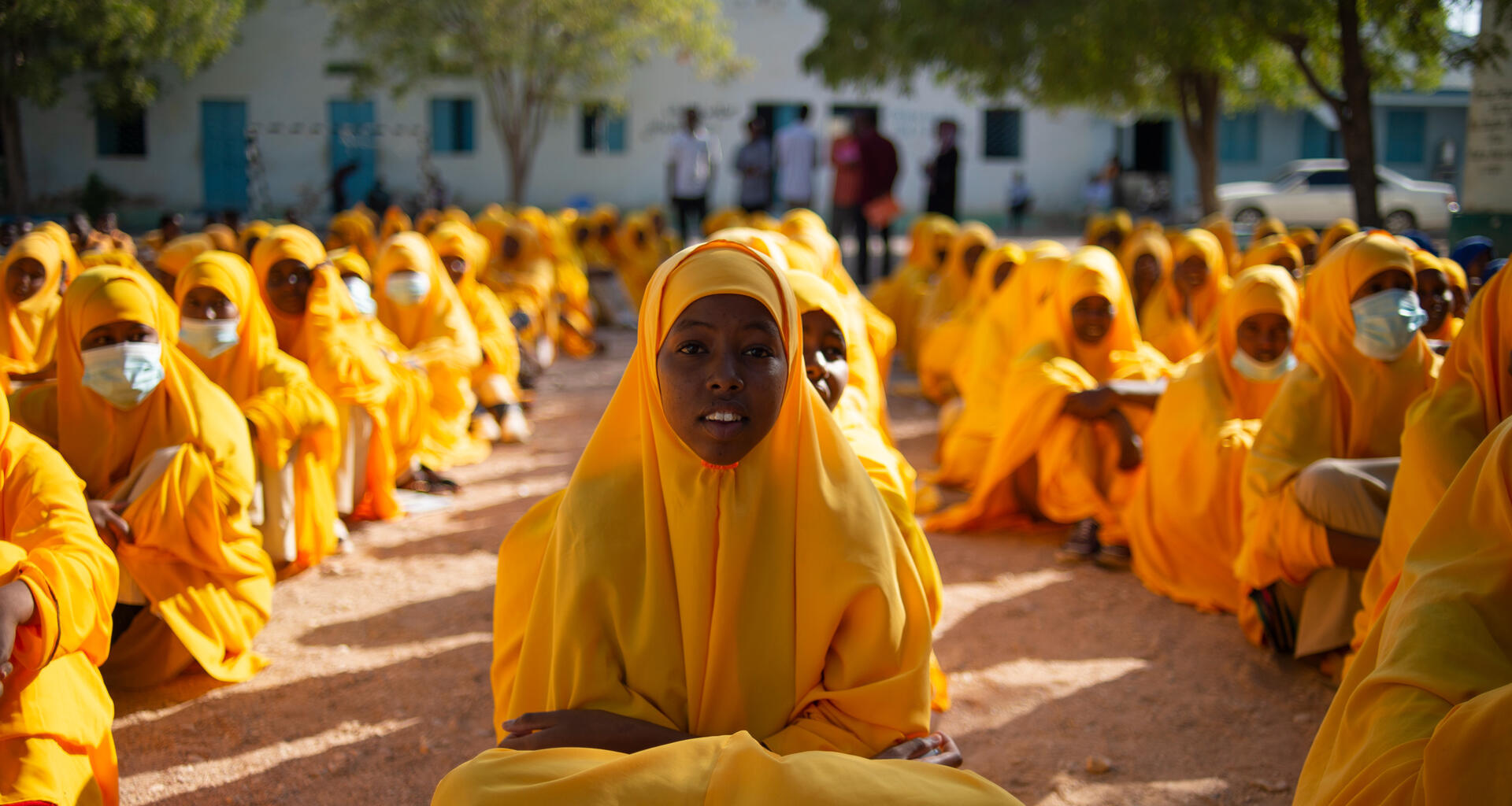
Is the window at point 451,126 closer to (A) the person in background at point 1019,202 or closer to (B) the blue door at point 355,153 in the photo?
(B) the blue door at point 355,153

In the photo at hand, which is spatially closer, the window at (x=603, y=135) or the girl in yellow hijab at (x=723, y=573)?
the girl in yellow hijab at (x=723, y=573)

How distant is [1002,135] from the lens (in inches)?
1051

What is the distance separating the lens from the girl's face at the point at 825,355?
340 centimetres

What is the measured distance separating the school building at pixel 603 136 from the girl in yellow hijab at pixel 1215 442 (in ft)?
60.4

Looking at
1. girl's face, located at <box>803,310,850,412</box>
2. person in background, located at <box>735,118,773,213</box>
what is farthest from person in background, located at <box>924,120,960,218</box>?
girl's face, located at <box>803,310,850,412</box>

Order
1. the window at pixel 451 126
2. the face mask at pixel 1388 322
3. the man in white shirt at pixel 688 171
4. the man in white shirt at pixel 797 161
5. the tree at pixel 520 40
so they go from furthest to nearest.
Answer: the window at pixel 451 126 → the tree at pixel 520 40 → the man in white shirt at pixel 688 171 → the man in white shirt at pixel 797 161 → the face mask at pixel 1388 322

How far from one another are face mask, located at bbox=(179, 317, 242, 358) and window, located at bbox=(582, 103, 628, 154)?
2138cm

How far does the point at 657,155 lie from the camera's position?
25.6 meters

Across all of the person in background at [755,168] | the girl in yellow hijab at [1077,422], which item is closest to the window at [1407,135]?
the person in background at [755,168]

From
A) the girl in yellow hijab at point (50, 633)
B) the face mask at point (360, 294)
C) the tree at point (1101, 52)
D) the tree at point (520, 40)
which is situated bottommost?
the girl in yellow hijab at point (50, 633)

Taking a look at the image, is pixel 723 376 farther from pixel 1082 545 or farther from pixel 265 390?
pixel 1082 545

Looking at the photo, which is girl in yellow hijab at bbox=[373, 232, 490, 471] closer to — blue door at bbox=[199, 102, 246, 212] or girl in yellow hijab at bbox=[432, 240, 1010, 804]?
girl in yellow hijab at bbox=[432, 240, 1010, 804]

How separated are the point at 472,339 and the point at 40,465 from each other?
15.5ft

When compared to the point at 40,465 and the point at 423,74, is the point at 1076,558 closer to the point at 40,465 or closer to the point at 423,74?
the point at 40,465
